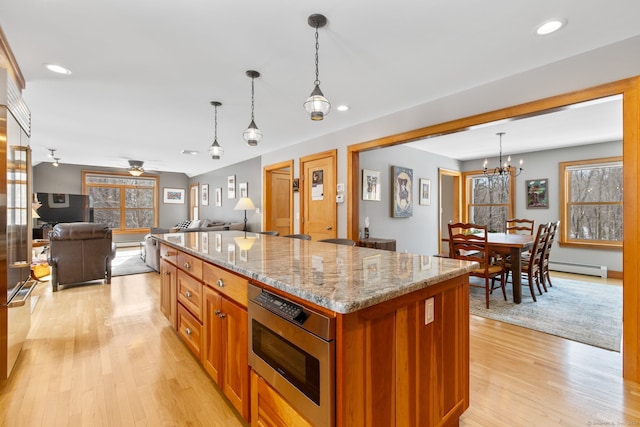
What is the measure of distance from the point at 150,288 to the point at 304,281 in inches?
156

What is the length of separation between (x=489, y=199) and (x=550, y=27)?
5422 millimetres

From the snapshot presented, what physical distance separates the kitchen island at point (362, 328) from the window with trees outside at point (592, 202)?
552 cm

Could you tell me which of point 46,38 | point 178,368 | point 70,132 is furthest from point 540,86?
point 70,132

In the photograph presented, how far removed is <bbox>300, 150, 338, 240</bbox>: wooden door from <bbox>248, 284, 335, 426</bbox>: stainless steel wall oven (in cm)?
316

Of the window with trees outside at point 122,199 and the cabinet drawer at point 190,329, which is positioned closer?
the cabinet drawer at point 190,329

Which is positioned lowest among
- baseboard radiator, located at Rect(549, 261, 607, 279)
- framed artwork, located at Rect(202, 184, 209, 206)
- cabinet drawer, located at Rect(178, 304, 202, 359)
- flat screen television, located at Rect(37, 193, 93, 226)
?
baseboard radiator, located at Rect(549, 261, 607, 279)

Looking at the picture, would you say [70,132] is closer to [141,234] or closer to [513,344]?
[141,234]

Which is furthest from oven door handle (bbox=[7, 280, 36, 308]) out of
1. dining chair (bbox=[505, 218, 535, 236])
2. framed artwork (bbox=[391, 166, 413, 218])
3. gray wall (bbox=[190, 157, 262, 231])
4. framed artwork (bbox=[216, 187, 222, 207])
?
framed artwork (bbox=[216, 187, 222, 207])

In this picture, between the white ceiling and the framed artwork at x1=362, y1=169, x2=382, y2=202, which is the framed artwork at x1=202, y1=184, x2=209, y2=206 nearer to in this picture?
the white ceiling

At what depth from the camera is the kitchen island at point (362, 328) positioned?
993mm

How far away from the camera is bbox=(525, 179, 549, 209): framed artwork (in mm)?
5785

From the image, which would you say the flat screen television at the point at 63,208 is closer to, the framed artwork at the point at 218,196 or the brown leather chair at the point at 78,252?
the framed artwork at the point at 218,196

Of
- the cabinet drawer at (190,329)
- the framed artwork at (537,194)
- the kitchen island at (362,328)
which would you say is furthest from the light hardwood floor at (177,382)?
the framed artwork at (537,194)

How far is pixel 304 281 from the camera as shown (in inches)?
46.6
